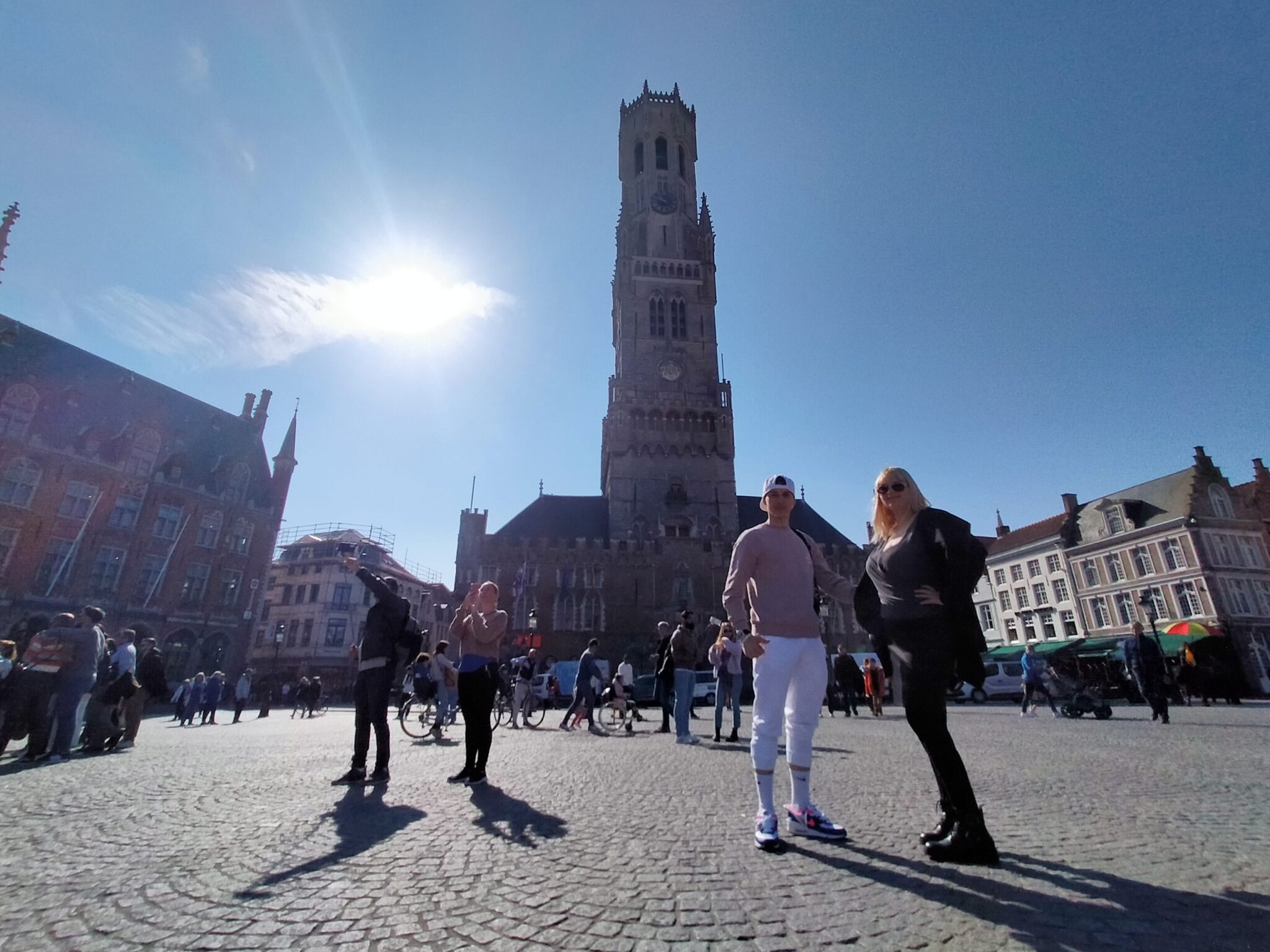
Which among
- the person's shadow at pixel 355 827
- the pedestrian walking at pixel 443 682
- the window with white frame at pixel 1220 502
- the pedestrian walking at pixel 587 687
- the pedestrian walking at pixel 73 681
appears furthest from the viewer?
the window with white frame at pixel 1220 502

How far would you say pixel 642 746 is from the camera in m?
8.55

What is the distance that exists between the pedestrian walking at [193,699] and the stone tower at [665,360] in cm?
2555

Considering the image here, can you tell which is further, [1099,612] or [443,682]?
[1099,612]

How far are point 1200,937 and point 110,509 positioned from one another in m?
39.9

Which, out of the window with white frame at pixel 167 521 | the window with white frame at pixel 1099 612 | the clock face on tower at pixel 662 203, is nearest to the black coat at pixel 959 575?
the window with white frame at pixel 167 521

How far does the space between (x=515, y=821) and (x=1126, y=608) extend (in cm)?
4370

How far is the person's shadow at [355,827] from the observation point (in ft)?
8.84

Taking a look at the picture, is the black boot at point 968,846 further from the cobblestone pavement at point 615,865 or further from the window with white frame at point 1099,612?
the window with white frame at point 1099,612

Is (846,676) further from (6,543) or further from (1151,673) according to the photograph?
(6,543)

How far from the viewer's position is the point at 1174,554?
33.3 metres

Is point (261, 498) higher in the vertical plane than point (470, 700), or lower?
higher

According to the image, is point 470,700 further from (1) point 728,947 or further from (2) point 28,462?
(2) point 28,462

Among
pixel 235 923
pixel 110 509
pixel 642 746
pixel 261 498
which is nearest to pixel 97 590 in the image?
pixel 110 509

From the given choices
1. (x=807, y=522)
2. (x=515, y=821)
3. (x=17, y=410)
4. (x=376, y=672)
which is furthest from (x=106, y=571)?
(x=807, y=522)
